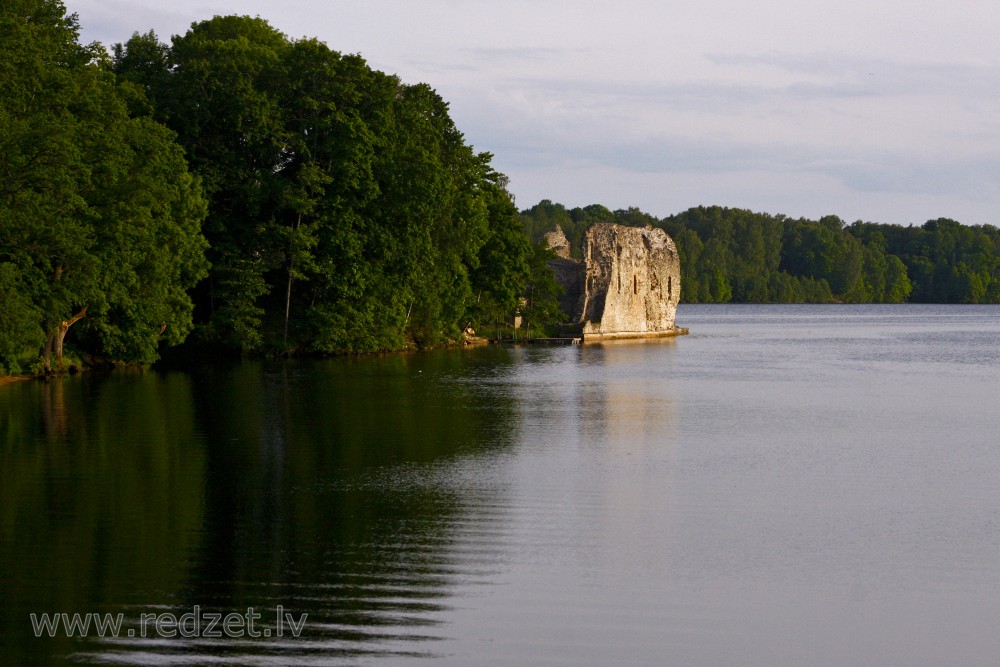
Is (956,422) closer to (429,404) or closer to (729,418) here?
(729,418)

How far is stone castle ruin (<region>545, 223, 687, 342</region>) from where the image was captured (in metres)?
73.4

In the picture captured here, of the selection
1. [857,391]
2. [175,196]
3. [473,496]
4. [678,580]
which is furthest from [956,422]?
[175,196]

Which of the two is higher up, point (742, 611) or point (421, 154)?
point (421, 154)

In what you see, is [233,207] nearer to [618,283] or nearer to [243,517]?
[618,283]

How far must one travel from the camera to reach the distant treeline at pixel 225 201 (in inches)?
1341

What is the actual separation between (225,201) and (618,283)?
31.6 meters

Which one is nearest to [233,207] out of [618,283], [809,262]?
[618,283]

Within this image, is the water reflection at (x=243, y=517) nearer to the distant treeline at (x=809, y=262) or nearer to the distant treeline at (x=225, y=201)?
the distant treeline at (x=225, y=201)

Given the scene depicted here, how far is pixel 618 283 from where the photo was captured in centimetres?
7450

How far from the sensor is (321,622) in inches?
428

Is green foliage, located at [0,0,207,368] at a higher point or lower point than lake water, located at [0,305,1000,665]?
higher

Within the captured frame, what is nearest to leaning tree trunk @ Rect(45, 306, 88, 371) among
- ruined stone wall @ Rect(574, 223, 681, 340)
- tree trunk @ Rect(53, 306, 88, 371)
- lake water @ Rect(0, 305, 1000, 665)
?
tree trunk @ Rect(53, 306, 88, 371)

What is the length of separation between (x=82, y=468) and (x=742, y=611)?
12212 millimetres

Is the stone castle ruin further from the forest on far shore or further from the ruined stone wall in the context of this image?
the forest on far shore
